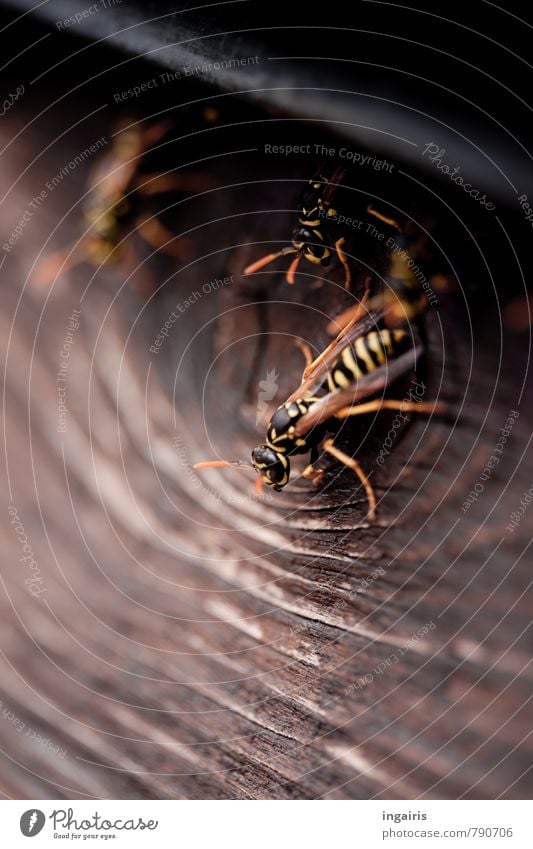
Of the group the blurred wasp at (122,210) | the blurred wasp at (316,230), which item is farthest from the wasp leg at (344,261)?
the blurred wasp at (122,210)

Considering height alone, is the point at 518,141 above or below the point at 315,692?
above

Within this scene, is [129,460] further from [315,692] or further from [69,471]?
[315,692]

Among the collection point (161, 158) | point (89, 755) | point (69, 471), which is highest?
point (161, 158)

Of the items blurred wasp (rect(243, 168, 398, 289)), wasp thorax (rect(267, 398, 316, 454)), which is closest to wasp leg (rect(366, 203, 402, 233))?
blurred wasp (rect(243, 168, 398, 289))

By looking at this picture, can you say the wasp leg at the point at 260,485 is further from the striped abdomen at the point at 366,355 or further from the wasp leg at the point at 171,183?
the wasp leg at the point at 171,183

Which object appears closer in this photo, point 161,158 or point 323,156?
point 323,156

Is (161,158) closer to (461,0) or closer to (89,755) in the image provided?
(461,0)

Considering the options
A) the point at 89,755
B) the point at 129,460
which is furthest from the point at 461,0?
the point at 89,755
